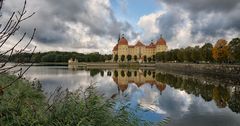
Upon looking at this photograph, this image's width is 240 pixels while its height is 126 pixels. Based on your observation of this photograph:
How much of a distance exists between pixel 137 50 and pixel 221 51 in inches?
3244

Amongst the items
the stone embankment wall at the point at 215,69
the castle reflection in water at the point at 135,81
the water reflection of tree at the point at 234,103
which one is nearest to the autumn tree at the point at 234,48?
the stone embankment wall at the point at 215,69

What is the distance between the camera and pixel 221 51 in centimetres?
5612

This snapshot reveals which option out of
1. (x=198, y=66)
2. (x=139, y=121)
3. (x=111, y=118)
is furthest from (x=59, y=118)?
(x=198, y=66)

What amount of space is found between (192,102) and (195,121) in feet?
24.9

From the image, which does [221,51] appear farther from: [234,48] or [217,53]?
[234,48]

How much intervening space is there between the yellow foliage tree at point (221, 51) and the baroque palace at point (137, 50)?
69188 mm

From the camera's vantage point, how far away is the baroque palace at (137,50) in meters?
130

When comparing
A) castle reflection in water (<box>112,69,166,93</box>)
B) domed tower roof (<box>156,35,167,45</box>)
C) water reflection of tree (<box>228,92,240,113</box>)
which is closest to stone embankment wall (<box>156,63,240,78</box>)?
castle reflection in water (<box>112,69,166,93</box>)

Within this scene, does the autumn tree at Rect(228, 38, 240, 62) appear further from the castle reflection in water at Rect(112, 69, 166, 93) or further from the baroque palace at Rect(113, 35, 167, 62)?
the baroque palace at Rect(113, 35, 167, 62)

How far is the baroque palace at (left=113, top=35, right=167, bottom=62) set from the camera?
130m

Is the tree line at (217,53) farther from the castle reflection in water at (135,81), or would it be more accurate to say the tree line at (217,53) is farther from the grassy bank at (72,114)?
the grassy bank at (72,114)

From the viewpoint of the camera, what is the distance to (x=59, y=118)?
5.73 meters

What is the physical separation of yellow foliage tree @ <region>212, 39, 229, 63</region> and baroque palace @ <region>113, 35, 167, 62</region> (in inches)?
2724

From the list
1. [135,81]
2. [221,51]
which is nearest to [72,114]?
[135,81]
